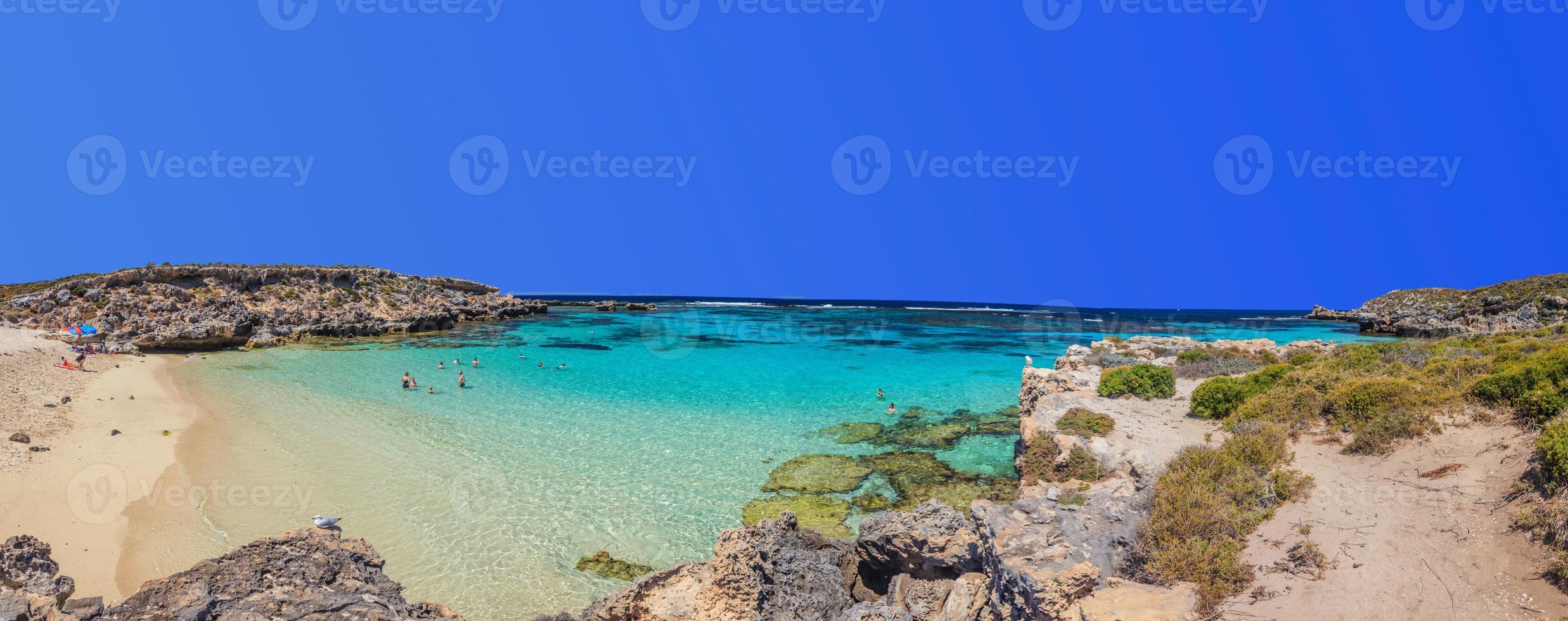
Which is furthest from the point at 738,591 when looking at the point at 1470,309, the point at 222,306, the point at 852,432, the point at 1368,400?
the point at 1470,309

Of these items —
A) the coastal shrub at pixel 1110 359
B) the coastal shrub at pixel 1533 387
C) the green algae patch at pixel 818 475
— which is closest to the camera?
the coastal shrub at pixel 1533 387

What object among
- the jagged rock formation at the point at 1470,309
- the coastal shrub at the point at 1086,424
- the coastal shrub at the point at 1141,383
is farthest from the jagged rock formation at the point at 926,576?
the jagged rock formation at the point at 1470,309

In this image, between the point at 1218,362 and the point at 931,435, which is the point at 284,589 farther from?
the point at 1218,362

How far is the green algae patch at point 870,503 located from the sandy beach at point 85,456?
11.9 metres

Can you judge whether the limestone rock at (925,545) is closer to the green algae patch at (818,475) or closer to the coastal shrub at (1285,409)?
the green algae patch at (818,475)

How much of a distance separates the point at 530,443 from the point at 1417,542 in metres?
17.7

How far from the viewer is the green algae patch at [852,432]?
1903 cm

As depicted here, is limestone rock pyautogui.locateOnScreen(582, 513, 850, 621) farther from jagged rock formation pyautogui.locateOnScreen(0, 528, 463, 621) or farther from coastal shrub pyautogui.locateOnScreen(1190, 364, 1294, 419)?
coastal shrub pyautogui.locateOnScreen(1190, 364, 1294, 419)

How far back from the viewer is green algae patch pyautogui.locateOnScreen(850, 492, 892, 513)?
43.4ft

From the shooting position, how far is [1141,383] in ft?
52.3

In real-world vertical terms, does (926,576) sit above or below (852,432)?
above

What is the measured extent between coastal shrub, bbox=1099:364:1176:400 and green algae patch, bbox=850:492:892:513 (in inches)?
277

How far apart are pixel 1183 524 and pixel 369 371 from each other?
3338cm

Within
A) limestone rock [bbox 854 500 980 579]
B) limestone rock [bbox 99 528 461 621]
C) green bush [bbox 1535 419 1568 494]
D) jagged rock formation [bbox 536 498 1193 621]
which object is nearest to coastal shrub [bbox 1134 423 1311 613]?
jagged rock formation [bbox 536 498 1193 621]
